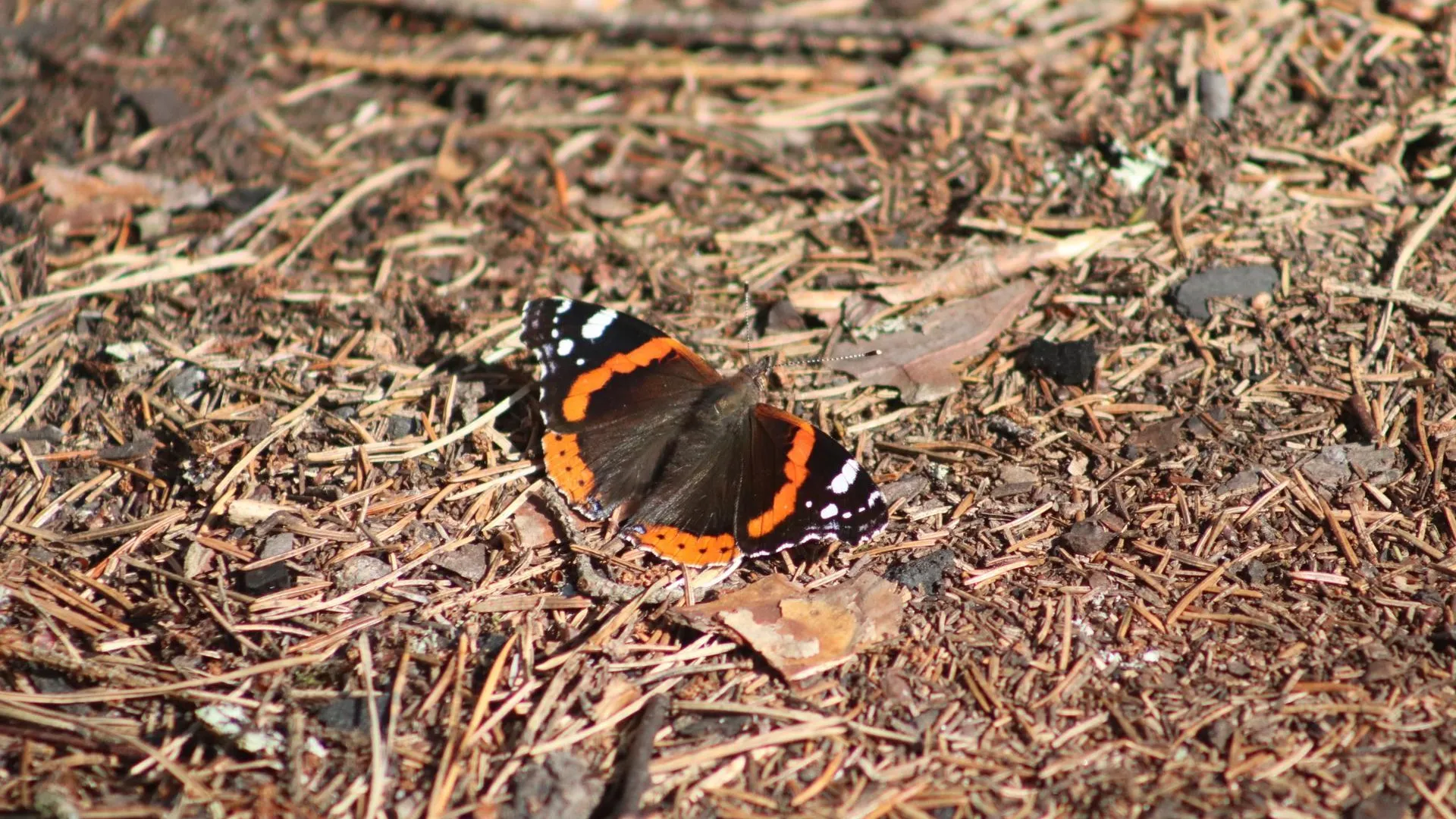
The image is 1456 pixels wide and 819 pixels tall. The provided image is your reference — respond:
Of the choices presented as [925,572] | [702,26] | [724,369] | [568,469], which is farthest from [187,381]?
[702,26]

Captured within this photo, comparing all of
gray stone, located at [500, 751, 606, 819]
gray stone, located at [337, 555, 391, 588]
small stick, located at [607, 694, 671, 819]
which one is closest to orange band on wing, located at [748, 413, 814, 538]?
small stick, located at [607, 694, 671, 819]

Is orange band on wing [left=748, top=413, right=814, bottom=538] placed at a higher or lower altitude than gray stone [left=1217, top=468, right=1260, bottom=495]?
higher

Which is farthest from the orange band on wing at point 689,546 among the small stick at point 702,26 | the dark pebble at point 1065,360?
the small stick at point 702,26

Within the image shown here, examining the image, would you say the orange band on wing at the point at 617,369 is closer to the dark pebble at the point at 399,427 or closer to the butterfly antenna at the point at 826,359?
the butterfly antenna at the point at 826,359

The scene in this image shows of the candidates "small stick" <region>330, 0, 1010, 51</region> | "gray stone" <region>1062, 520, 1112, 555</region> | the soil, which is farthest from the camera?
"small stick" <region>330, 0, 1010, 51</region>

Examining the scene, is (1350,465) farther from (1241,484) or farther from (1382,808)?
(1382,808)

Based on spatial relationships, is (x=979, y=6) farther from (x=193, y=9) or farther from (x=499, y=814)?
(x=499, y=814)

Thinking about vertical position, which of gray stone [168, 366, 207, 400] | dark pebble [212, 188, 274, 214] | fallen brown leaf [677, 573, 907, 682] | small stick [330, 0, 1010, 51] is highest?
small stick [330, 0, 1010, 51]

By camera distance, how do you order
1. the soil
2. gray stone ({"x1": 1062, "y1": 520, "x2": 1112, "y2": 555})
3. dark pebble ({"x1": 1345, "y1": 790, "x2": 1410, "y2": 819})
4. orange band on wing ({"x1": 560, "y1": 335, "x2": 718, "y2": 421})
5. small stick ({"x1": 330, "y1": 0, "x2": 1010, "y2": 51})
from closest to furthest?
dark pebble ({"x1": 1345, "y1": 790, "x2": 1410, "y2": 819})
the soil
gray stone ({"x1": 1062, "y1": 520, "x2": 1112, "y2": 555})
orange band on wing ({"x1": 560, "y1": 335, "x2": 718, "y2": 421})
small stick ({"x1": 330, "y1": 0, "x2": 1010, "y2": 51})

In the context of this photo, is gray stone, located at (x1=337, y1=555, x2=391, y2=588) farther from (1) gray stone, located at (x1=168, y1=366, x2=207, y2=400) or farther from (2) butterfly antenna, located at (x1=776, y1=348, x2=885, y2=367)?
(2) butterfly antenna, located at (x1=776, y1=348, x2=885, y2=367)
